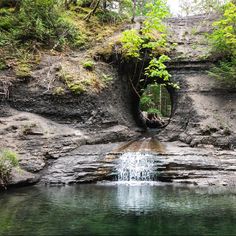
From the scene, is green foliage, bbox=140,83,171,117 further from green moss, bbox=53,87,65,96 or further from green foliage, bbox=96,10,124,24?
green moss, bbox=53,87,65,96

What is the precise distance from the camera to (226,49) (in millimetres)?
18562

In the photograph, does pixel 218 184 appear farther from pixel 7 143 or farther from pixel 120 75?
pixel 120 75

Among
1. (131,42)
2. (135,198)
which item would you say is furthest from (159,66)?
(135,198)

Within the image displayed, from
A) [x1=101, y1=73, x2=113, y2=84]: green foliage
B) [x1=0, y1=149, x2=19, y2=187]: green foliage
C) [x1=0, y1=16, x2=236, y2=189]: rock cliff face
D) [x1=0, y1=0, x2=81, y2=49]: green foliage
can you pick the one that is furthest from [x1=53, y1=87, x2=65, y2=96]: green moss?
[x1=0, y1=149, x2=19, y2=187]: green foliage

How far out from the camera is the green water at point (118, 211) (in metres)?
7.93

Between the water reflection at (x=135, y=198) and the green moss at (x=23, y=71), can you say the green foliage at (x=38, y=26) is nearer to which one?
the green moss at (x=23, y=71)

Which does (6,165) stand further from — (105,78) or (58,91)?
(105,78)

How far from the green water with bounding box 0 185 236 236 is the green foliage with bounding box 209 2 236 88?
→ 25.1ft

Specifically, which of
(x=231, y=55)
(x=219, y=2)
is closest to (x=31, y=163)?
(x=231, y=55)

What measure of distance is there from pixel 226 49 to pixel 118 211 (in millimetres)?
12309

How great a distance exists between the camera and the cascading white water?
1435cm

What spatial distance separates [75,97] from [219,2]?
10708 millimetres

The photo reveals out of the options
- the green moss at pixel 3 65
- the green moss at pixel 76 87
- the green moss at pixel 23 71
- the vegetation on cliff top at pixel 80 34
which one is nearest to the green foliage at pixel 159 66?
the vegetation on cliff top at pixel 80 34

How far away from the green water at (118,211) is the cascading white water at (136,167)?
111cm
